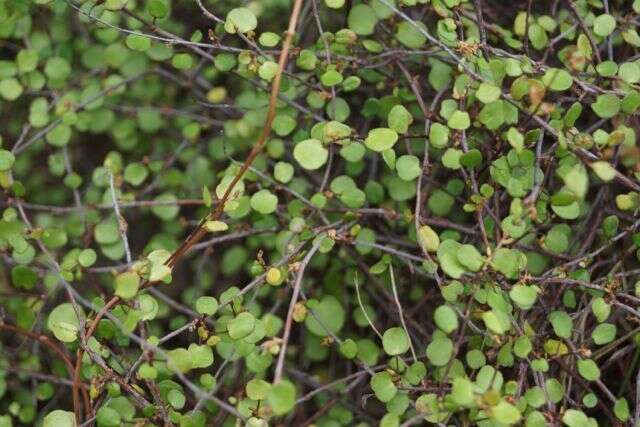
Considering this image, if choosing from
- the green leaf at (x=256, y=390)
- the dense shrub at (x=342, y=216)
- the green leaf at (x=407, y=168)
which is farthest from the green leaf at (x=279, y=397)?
the green leaf at (x=407, y=168)

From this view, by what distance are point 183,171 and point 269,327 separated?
59cm

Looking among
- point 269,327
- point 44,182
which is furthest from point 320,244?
point 44,182

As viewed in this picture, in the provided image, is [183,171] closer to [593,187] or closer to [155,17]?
[155,17]

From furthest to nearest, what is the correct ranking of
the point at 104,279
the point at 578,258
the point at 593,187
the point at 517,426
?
1. the point at 104,279
2. the point at 593,187
3. the point at 578,258
4. the point at 517,426

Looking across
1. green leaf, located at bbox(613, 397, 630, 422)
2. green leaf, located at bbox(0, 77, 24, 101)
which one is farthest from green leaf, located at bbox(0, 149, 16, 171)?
green leaf, located at bbox(613, 397, 630, 422)

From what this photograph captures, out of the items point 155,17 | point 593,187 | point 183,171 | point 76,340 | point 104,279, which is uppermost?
point 155,17

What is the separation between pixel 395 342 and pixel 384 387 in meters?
0.06

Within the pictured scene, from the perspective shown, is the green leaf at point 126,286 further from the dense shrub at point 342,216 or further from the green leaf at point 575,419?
the green leaf at point 575,419

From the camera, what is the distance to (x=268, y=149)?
1303 millimetres

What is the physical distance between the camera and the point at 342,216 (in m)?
1.21

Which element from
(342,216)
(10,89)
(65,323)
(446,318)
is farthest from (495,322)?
(10,89)

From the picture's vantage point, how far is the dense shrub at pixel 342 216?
962mm

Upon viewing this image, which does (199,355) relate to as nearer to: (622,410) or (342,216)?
(342,216)

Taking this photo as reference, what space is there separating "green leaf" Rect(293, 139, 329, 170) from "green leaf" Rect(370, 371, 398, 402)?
27 centimetres
